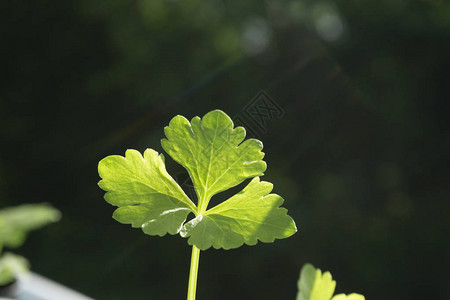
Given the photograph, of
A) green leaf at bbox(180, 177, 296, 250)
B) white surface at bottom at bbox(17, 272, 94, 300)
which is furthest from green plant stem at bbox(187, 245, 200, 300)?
white surface at bottom at bbox(17, 272, 94, 300)

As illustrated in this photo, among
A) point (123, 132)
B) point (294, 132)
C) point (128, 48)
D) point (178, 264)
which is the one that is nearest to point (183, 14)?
point (128, 48)

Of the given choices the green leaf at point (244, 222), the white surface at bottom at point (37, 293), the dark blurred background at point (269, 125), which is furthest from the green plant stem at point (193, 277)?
the dark blurred background at point (269, 125)

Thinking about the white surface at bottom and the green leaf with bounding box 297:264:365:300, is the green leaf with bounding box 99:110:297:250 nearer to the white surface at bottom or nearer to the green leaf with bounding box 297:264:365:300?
the green leaf with bounding box 297:264:365:300

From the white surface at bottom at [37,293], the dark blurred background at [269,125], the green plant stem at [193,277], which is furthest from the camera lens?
the dark blurred background at [269,125]

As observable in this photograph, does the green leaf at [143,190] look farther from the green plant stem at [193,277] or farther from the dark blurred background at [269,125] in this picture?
the dark blurred background at [269,125]

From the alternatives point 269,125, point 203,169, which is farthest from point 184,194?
point 269,125

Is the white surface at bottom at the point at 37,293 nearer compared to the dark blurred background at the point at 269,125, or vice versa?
the white surface at bottom at the point at 37,293

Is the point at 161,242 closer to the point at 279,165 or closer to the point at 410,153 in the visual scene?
the point at 279,165
